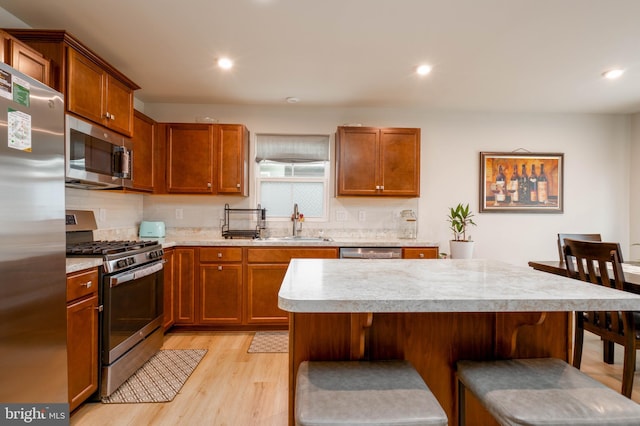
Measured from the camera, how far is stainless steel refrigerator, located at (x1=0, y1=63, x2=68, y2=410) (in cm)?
136

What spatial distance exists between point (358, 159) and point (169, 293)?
237 centimetres

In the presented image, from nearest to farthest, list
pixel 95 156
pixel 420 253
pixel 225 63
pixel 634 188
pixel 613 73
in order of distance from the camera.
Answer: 1. pixel 95 156
2. pixel 225 63
3. pixel 613 73
4. pixel 420 253
5. pixel 634 188

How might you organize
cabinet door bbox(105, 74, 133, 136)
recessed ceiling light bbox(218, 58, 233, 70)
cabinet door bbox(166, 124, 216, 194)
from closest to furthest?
cabinet door bbox(105, 74, 133, 136)
recessed ceiling light bbox(218, 58, 233, 70)
cabinet door bbox(166, 124, 216, 194)

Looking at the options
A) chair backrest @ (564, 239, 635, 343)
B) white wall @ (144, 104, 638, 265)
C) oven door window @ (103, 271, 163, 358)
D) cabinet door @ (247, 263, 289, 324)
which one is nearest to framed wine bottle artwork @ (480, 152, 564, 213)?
white wall @ (144, 104, 638, 265)

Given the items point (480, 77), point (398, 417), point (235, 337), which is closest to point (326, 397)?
point (398, 417)

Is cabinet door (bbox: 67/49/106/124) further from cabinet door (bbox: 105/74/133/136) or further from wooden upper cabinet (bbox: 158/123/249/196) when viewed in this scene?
wooden upper cabinet (bbox: 158/123/249/196)

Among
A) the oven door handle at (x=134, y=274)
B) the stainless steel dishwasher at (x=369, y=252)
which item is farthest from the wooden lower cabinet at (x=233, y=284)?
the oven door handle at (x=134, y=274)

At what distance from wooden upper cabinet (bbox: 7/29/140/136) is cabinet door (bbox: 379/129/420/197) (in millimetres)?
2521

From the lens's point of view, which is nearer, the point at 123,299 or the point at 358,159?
the point at 123,299

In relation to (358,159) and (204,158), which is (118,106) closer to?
(204,158)

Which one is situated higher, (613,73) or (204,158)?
(613,73)

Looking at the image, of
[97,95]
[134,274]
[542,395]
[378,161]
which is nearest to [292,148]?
[378,161]

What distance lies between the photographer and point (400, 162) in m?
3.65

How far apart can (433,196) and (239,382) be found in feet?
9.72
